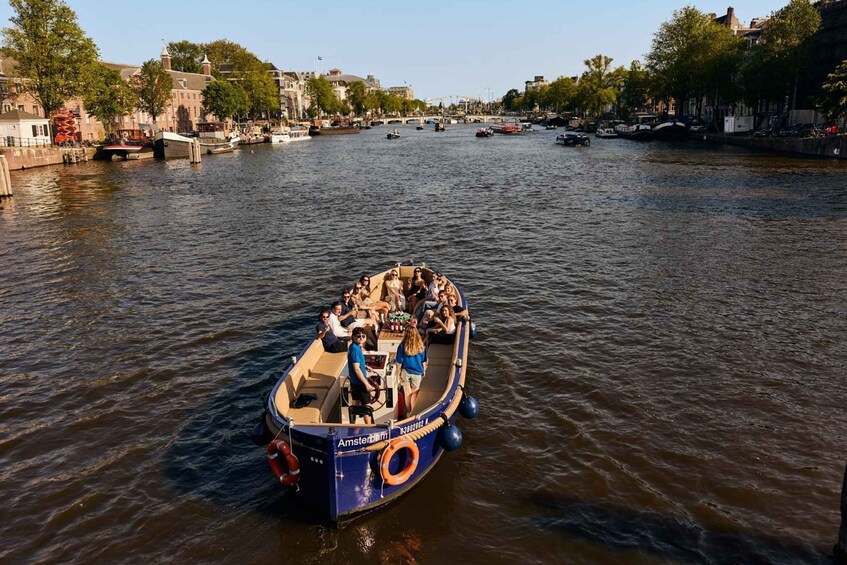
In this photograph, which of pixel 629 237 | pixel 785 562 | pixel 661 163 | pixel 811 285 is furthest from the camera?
pixel 661 163

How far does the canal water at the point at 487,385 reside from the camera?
12.1 metres

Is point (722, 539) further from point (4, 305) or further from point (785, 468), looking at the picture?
point (4, 305)

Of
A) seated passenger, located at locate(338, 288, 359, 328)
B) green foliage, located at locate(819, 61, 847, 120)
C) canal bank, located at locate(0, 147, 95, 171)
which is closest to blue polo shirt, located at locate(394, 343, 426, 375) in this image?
seated passenger, located at locate(338, 288, 359, 328)

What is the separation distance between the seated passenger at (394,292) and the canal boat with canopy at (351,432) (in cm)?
473

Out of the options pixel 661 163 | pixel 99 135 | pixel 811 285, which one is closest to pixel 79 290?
pixel 811 285

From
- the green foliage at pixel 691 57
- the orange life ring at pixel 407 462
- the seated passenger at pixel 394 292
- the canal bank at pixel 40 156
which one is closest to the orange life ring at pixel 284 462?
the orange life ring at pixel 407 462

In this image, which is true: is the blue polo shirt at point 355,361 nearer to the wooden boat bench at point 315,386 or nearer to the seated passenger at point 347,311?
the wooden boat bench at point 315,386

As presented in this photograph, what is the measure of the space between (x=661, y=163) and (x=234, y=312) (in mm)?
64245

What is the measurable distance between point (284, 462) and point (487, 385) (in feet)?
25.8

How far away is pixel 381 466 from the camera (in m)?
11.7

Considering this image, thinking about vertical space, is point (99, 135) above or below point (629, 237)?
above

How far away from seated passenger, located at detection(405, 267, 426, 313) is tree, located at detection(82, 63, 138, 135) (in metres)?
78.8

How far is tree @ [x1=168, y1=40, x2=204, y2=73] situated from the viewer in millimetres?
168125

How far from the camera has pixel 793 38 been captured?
89.1 metres
